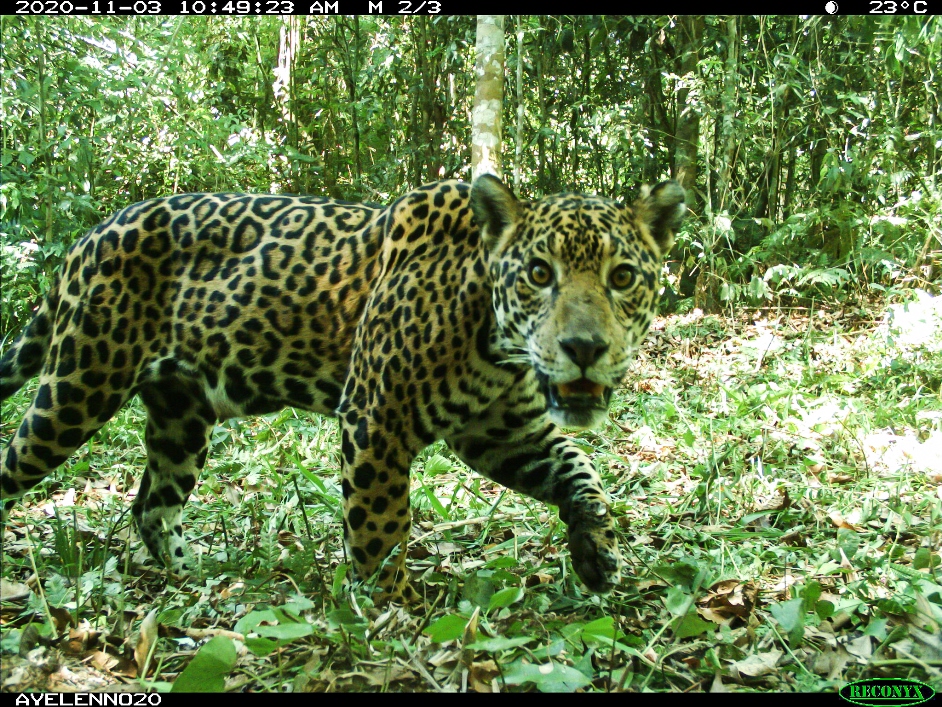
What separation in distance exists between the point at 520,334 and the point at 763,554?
1.83 meters

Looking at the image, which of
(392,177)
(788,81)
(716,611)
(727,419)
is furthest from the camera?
(392,177)

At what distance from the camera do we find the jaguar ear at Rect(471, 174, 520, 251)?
3.90 metres

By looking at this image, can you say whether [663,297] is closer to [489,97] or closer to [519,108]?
[519,108]

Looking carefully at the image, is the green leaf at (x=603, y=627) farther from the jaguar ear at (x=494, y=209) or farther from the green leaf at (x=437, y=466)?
the green leaf at (x=437, y=466)

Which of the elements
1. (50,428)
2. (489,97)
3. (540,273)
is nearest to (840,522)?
(540,273)

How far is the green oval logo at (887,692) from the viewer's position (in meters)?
2.69

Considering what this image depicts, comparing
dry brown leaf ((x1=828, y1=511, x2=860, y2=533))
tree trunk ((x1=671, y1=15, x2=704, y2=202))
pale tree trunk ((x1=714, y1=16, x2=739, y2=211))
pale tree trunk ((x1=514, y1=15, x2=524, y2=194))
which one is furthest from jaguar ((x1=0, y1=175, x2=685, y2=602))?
tree trunk ((x1=671, y1=15, x2=704, y2=202))

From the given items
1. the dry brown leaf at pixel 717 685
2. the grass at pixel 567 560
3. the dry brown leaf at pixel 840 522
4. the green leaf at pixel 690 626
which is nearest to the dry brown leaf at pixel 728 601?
the grass at pixel 567 560

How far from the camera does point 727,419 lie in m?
6.40

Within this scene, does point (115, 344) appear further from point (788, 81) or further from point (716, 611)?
point (788, 81)

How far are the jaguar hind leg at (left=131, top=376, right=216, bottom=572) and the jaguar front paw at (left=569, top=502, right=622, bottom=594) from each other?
7.03ft

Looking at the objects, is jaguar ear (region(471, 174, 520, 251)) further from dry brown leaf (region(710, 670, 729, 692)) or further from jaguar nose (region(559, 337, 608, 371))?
dry brown leaf (region(710, 670, 729, 692))
